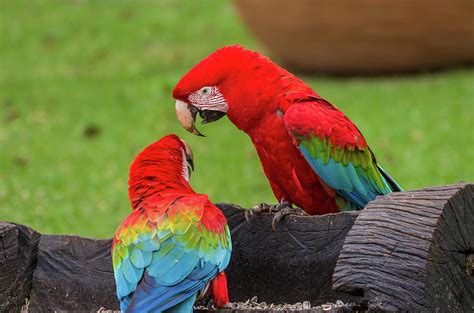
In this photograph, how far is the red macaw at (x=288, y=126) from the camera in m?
3.28

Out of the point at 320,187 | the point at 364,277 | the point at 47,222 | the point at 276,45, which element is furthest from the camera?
the point at 276,45

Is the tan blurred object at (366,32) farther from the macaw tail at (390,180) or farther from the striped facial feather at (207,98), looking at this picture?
the striped facial feather at (207,98)

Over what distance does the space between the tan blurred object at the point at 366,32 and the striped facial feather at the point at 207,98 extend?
16.0 feet

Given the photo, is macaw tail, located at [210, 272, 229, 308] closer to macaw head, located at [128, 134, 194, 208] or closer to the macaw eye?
macaw head, located at [128, 134, 194, 208]

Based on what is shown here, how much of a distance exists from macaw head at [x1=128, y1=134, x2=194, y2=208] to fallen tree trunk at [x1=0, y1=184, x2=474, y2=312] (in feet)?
0.74

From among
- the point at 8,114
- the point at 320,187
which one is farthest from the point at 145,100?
the point at 320,187

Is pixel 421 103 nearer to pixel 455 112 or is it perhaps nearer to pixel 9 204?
pixel 455 112

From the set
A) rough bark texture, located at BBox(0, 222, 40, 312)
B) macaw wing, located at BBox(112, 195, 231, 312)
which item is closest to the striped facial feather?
macaw wing, located at BBox(112, 195, 231, 312)

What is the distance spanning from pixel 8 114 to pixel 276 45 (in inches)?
97.1

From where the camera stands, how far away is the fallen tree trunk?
7.97 feet

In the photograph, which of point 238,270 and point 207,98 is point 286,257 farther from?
point 207,98

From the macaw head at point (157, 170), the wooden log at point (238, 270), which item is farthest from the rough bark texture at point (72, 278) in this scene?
the macaw head at point (157, 170)

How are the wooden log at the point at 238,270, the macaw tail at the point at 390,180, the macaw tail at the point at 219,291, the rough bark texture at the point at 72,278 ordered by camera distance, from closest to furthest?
the macaw tail at the point at 219,291
the wooden log at the point at 238,270
the rough bark texture at the point at 72,278
the macaw tail at the point at 390,180

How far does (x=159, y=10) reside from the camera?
1123cm
